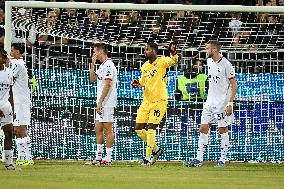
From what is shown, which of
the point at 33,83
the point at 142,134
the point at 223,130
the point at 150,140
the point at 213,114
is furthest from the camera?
the point at 33,83

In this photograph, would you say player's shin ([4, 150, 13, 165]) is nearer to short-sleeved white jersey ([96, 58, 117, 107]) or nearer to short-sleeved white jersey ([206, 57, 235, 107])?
short-sleeved white jersey ([96, 58, 117, 107])

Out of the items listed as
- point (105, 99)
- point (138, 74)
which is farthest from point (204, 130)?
point (138, 74)

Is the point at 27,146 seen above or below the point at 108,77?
below

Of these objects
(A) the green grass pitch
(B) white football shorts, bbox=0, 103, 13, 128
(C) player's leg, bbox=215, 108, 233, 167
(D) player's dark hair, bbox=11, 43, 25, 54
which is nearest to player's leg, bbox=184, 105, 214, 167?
(C) player's leg, bbox=215, 108, 233, 167

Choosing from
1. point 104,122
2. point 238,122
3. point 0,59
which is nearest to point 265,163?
point 238,122

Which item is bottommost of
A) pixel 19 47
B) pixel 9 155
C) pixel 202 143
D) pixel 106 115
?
pixel 9 155

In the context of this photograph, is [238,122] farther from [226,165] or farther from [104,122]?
[104,122]

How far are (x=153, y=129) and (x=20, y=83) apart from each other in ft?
8.95

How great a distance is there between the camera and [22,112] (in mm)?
21156

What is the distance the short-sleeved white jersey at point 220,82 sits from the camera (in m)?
20.9

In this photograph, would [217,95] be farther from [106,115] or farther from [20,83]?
[20,83]

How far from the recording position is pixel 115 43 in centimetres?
2353

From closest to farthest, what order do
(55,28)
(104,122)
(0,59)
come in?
(0,59) → (104,122) → (55,28)

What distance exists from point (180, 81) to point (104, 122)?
9.88ft
